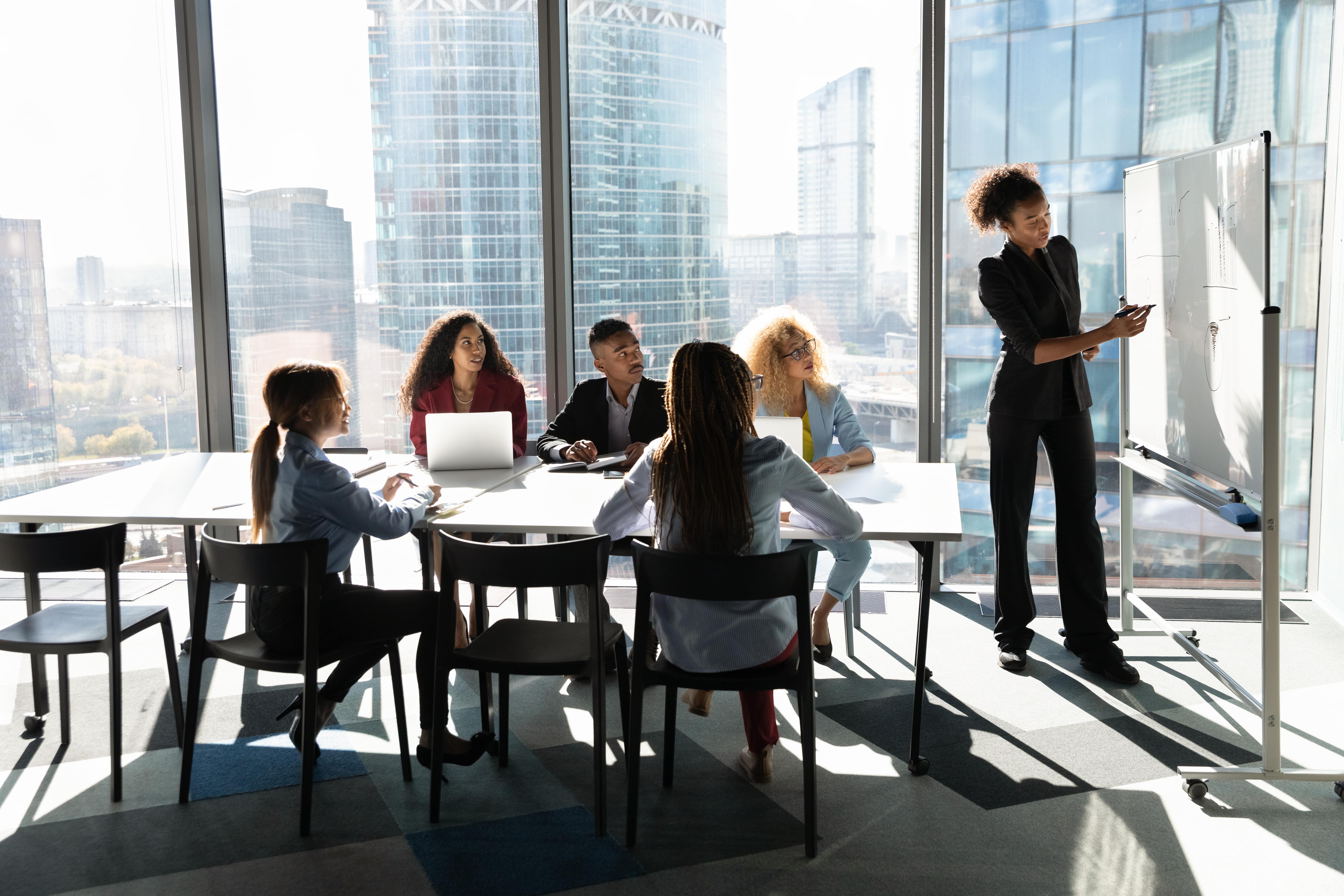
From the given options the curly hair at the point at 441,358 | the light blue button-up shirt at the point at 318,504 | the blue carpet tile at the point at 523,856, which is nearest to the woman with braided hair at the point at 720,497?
the blue carpet tile at the point at 523,856

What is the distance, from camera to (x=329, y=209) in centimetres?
465

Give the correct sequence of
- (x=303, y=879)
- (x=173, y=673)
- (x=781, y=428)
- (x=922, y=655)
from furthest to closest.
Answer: (x=781, y=428)
(x=173, y=673)
(x=922, y=655)
(x=303, y=879)

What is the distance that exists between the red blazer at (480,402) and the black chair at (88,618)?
4.33 feet

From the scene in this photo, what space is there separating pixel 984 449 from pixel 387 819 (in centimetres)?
294

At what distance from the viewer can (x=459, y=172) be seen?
4535mm

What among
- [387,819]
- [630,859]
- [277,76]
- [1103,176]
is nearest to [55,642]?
Result: [387,819]

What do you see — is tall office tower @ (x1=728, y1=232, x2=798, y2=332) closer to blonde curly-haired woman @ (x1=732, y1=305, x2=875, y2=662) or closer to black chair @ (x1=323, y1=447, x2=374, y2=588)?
blonde curly-haired woman @ (x1=732, y1=305, x2=875, y2=662)

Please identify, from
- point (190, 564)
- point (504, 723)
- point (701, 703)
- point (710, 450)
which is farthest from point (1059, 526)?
point (190, 564)

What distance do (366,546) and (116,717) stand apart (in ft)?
4.48

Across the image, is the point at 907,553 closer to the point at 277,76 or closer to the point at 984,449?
Result: the point at 984,449

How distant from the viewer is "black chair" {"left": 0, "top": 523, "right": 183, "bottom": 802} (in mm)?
2619

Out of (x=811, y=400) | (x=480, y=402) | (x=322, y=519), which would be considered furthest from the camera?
(x=480, y=402)

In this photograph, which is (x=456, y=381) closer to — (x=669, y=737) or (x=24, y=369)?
(x=669, y=737)

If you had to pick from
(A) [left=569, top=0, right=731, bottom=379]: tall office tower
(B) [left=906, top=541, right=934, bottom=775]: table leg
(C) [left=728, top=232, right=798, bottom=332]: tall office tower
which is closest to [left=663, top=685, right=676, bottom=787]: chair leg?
(B) [left=906, top=541, right=934, bottom=775]: table leg
